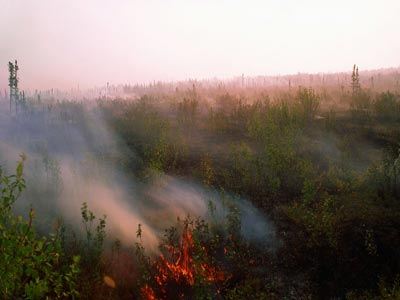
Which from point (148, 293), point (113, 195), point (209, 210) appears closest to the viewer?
point (148, 293)

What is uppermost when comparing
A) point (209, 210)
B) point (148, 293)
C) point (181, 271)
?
point (209, 210)

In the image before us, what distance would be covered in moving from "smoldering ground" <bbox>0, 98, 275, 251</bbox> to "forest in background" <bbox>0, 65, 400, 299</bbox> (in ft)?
0.13

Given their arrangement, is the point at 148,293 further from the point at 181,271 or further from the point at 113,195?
the point at 113,195

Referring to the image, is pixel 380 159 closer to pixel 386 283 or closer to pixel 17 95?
pixel 386 283

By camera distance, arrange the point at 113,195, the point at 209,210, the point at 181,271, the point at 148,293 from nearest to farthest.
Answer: the point at 148,293 < the point at 181,271 < the point at 209,210 < the point at 113,195

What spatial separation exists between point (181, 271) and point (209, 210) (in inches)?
92.3

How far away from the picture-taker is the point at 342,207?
9.41 meters

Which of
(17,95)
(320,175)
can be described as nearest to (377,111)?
(320,175)

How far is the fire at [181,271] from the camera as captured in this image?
757 centimetres

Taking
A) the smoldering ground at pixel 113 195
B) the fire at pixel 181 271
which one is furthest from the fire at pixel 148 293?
the smoldering ground at pixel 113 195

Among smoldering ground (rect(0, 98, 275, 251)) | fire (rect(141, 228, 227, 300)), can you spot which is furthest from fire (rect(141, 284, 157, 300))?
smoldering ground (rect(0, 98, 275, 251))

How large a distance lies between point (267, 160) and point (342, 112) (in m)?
7.79

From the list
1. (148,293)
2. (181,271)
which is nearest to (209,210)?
(181,271)

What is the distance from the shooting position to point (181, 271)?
7.85 metres
